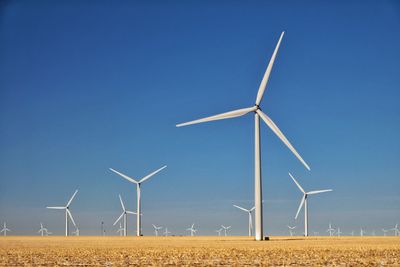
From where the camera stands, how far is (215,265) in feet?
108

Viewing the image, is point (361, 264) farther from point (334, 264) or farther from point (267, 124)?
point (267, 124)

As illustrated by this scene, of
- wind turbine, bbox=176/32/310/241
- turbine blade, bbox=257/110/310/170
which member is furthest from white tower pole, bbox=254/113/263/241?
turbine blade, bbox=257/110/310/170

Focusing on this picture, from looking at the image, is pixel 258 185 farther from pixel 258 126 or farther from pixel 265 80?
pixel 265 80

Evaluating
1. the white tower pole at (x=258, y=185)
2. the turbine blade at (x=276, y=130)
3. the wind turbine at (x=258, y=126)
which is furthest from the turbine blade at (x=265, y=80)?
the white tower pole at (x=258, y=185)

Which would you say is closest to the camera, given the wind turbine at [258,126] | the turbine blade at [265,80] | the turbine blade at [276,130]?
the turbine blade at [276,130]

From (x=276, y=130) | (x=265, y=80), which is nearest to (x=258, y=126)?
(x=276, y=130)

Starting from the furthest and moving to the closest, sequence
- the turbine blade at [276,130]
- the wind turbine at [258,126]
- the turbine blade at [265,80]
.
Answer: the turbine blade at [265,80] → the wind turbine at [258,126] → the turbine blade at [276,130]

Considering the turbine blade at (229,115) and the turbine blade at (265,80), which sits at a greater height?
the turbine blade at (265,80)

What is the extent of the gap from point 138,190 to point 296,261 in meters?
90.2

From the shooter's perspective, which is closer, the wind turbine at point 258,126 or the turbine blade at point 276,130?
the turbine blade at point 276,130

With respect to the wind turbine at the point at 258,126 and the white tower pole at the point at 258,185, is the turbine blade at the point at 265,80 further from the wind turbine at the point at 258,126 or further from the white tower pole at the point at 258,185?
the white tower pole at the point at 258,185

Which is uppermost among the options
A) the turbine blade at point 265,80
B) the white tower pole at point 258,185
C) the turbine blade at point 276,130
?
the turbine blade at point 265,80

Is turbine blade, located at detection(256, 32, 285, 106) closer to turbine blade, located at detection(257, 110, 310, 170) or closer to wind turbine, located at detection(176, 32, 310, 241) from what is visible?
wind turbine, located at detection(176, 32, 310, 241)

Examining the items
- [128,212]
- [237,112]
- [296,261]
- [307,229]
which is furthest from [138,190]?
[296,261]
